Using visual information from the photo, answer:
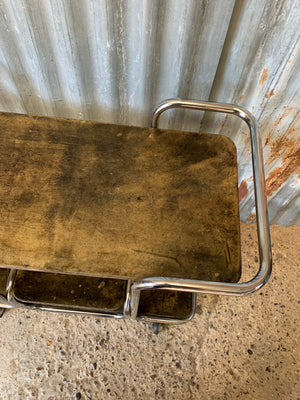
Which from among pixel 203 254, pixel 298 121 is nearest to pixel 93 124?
pixel 203 254

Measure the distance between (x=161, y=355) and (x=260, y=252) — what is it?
2.70 feet

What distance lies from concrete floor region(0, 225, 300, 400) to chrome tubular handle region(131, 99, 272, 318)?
46 centimetres

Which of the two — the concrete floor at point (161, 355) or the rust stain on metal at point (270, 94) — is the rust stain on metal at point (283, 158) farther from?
the concrete floor at point (161, 355)

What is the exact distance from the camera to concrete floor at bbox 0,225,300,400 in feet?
4.44

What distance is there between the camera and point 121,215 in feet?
3.04

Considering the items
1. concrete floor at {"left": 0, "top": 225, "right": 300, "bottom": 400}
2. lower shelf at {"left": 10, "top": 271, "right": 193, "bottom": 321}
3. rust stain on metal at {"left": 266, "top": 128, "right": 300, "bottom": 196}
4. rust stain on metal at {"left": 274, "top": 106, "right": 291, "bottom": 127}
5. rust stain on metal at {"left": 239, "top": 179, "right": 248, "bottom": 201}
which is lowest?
concrete floor at {"left": 0, "top": 225, "right": 300, "bottom": 400}

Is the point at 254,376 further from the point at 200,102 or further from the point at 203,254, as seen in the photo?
the point at 200,102

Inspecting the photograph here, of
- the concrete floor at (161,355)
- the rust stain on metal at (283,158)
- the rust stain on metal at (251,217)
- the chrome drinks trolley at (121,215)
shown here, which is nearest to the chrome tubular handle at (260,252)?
the chrome drinks trolley at (121,215)

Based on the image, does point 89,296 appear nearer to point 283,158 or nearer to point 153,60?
point 153,60

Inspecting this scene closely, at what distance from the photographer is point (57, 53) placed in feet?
3.31

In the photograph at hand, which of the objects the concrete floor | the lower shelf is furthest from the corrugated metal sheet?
the concrete floor

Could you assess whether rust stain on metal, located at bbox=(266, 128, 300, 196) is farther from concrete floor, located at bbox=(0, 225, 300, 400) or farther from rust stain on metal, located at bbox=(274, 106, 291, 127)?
concrete floor, located at bbox=(0, 225, 300, 400)

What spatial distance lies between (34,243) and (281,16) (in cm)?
88

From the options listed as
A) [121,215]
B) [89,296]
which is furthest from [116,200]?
[89,296]
